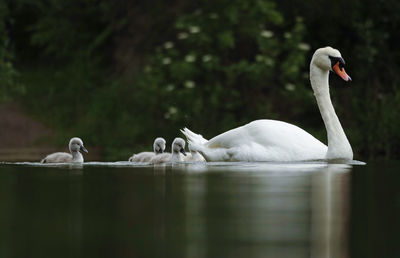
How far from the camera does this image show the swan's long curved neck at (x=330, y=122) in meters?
11.2

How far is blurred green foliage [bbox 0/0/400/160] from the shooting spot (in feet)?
57.2

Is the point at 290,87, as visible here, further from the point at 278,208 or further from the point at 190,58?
the point at 278,208

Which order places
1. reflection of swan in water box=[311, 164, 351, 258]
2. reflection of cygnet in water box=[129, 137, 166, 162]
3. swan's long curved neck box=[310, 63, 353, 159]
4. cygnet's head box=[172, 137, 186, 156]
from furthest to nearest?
reflection of cygnet in water box=[129, 137, 166, 162]
cygnet's head box=[172, 137, 186, 156]
swan's long curved neck box=[310, 63, 353, 159]
reflection of swan in water box=[311, 164, 351, 258]

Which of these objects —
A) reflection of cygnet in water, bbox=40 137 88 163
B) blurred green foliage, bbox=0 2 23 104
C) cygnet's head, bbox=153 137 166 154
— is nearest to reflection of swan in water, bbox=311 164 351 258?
cygnet's head, bbox=153 137 166 154

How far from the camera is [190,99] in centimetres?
1748

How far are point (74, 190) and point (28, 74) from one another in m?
14.5

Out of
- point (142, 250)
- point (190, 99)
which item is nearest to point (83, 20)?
point (190, 99)

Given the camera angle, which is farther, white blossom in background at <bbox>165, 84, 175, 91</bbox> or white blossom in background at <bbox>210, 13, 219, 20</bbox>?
white blossom in background at <bbox>210, 13, 219, 20</bbox>

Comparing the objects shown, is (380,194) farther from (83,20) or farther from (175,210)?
(83,20)

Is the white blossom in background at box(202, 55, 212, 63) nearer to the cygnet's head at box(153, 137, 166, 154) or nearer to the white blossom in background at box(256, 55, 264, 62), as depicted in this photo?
the white blossom in background at box(256, 55, 264, 62)

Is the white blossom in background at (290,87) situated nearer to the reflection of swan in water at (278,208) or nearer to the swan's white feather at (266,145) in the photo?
the swan's white feather at (266,145)

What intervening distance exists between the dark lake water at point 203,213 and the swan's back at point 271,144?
0.49m

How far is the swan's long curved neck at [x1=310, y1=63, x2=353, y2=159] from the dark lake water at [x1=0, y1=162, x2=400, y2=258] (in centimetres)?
74

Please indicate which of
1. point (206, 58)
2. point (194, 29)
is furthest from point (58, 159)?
point (194, 29)
